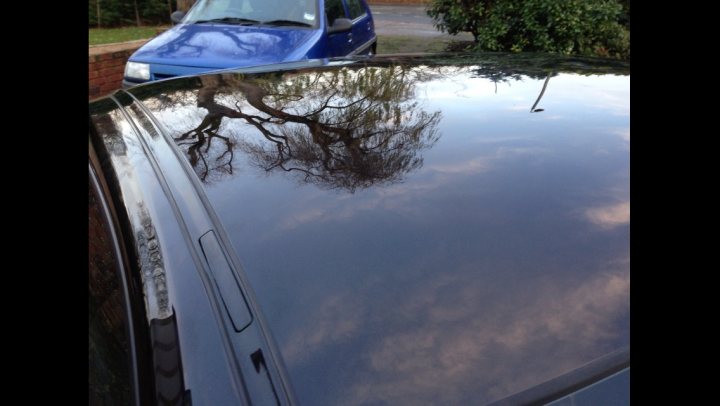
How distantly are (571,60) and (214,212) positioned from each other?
6.77ft

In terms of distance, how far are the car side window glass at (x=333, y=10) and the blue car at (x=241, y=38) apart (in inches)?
0.6

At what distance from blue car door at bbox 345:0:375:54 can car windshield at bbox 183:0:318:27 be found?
2.97 feet

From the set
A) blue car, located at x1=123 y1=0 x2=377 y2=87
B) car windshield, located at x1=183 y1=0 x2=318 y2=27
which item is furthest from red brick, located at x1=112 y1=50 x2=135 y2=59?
car windshield, located at x1=183 y1=0 x2=318 y2=27

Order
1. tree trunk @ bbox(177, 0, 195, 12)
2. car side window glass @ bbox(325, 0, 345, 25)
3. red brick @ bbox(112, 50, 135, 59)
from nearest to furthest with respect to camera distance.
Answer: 1. car side window glass @ bbox(325, 0, 345, 25)
2. red brick @ bbox(112, 50, 135, 59)
3. tree trunk @ bbox(177, 0, 195, 12)

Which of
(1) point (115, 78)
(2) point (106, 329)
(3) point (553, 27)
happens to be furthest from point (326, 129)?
(1) point (115, 78)

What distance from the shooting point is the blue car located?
5742 millimetres

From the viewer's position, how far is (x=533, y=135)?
1678mm

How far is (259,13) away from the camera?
6.54 m

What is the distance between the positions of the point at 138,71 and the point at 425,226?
5372 millimetres

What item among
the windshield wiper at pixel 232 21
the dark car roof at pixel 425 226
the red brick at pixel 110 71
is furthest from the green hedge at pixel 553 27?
the dark car roof at pixel 425 226

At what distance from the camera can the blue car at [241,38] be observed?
18.8 ft

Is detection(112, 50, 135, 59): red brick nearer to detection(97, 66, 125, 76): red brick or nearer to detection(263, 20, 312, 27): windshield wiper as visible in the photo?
detection(97, 66, 125, 76): red brick

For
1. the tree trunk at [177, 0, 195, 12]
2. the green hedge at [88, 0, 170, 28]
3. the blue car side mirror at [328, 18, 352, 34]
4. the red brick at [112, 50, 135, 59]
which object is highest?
the green hedge at [88, 0, 170, 28]
